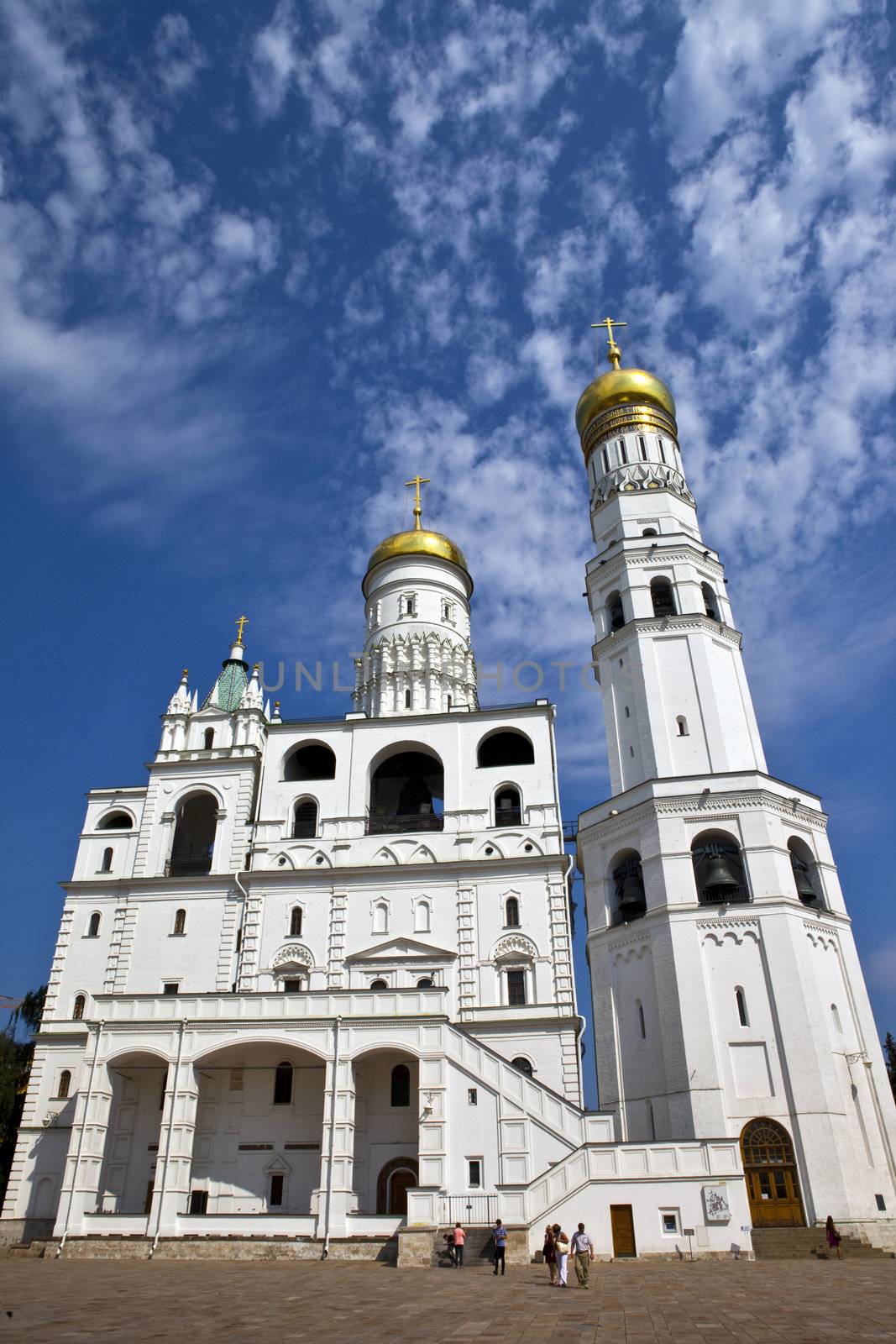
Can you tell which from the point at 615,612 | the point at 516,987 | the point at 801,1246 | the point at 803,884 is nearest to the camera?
the point at 801,1246

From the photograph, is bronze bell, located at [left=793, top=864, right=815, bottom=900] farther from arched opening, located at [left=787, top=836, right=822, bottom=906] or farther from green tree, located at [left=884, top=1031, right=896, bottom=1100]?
green tree, located at [left=884, top=1031, right=896, bottom=1100]

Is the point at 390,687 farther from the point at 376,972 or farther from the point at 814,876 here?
the point at 814,876

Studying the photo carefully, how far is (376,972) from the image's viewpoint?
29875 millimetres

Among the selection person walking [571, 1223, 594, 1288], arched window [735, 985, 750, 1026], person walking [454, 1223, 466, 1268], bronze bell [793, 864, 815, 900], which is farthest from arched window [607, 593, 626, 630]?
person walking [571, 1223, 594, 1288]

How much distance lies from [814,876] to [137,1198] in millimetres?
21773

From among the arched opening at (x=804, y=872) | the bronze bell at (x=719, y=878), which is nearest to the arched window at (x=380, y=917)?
the bronze bell at (x=719, y=878)

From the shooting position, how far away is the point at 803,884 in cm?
2808

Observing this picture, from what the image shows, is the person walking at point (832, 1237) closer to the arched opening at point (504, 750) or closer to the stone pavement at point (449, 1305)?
the stone pavement at point (449, 1305)

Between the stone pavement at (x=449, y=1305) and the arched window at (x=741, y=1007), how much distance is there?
225 inches

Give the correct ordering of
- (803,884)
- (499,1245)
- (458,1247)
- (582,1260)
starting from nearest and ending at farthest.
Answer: (582,1260), (499,1245), (458,1247), (803,884)

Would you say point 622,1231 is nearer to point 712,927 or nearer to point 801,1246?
point 801,1246

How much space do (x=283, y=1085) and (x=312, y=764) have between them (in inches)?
513

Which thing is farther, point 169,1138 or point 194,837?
point 194,837

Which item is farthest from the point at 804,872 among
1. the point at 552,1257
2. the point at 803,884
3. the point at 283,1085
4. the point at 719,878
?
the point at 283,1085
